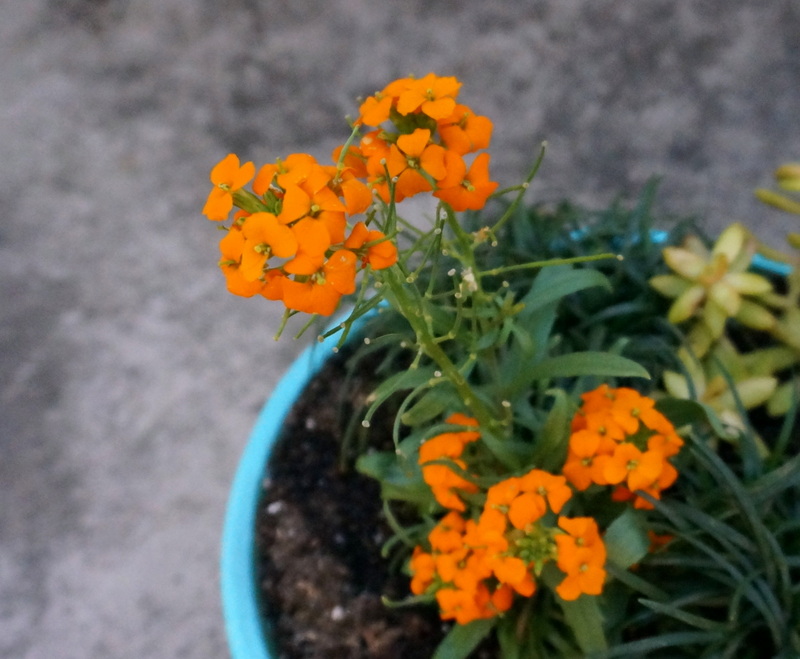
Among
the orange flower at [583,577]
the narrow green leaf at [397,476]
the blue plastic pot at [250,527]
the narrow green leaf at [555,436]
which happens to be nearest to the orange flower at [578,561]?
the orange flower at [583,577]

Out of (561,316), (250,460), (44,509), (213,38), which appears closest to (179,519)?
(44,509)

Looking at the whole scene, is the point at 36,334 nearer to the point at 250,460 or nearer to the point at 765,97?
the point at 250,460

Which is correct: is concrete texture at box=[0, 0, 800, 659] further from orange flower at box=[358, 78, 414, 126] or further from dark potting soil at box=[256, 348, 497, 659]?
orange flower at box=[358, 78, 414, 126]

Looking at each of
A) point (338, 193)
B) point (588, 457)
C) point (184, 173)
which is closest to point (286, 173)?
point (338, 193)

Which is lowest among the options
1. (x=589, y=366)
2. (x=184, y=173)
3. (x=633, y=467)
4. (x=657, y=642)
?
(x=657, y=642)

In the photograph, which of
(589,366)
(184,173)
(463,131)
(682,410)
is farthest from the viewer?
(184,173)

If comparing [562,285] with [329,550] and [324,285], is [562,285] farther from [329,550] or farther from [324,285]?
[329,550]

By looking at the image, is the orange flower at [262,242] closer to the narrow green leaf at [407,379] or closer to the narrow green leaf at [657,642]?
the narrow green leaf at [407,379]
